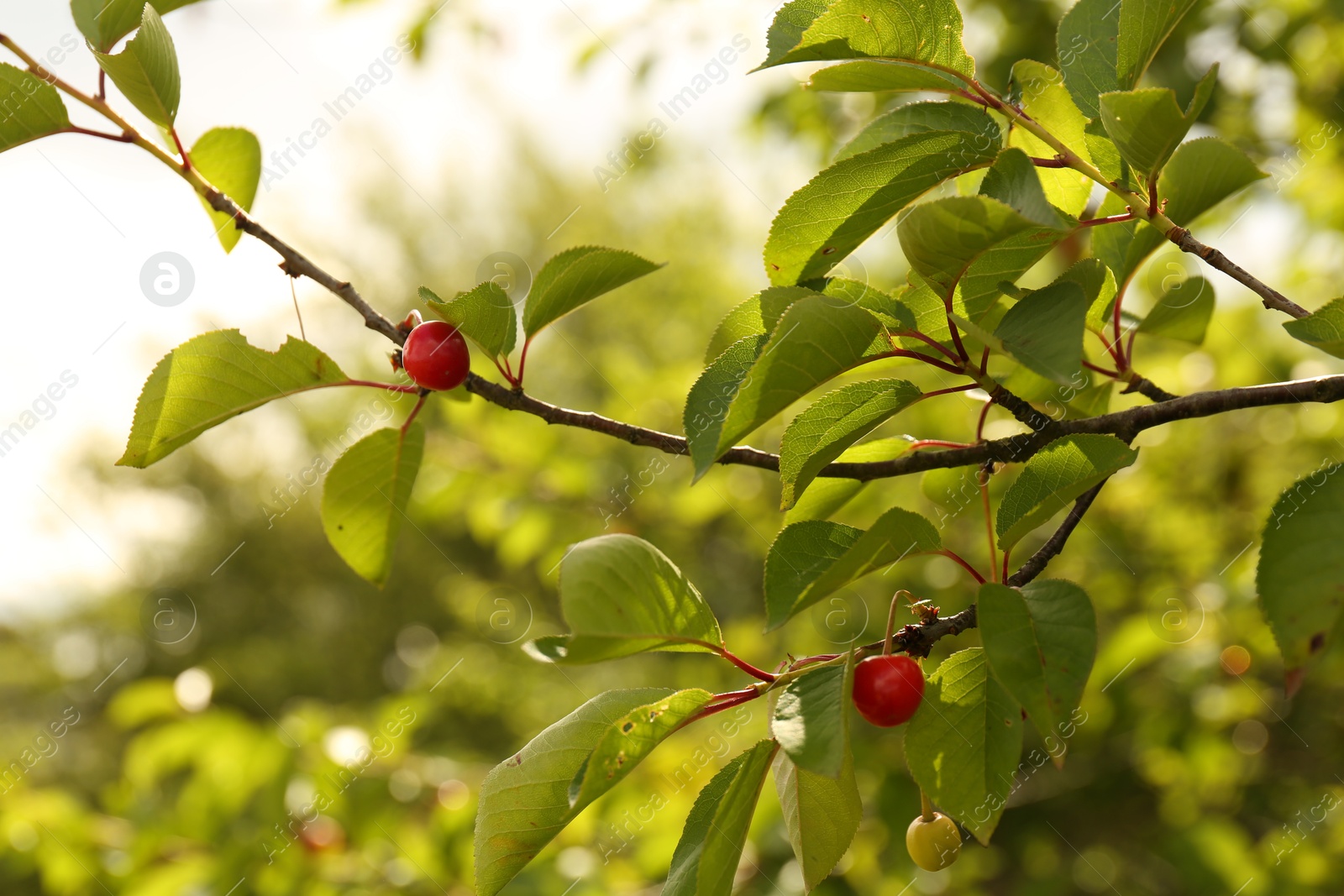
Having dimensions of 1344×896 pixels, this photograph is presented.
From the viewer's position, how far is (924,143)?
0.56 m

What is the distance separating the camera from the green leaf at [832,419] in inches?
22.7

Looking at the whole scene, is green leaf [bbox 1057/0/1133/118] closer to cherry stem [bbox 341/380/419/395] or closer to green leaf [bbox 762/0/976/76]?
green leaf [bbox 762/0/976/76]

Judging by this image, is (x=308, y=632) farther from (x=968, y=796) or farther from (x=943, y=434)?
(x=968, y=796)

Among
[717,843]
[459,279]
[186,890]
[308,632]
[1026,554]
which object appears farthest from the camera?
[459,279]

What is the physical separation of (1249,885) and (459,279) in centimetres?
1135

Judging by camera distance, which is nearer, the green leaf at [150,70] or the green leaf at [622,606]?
the green leaf at [622,606]

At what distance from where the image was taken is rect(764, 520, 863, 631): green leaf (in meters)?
0.52

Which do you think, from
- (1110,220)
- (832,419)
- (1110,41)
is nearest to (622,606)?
(832,419)

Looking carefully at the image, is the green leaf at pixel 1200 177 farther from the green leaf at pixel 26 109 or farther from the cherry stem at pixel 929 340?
the green leaf at pixel 26 109

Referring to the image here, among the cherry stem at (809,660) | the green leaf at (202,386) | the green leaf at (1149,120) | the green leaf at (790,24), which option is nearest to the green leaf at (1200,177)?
the green leaf at (1149,120)

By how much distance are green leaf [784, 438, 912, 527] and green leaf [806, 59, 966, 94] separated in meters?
0.25

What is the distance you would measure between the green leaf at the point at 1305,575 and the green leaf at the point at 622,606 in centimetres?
28

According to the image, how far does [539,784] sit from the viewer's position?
1.84 feet

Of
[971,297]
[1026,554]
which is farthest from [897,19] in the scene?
[1026,554]
